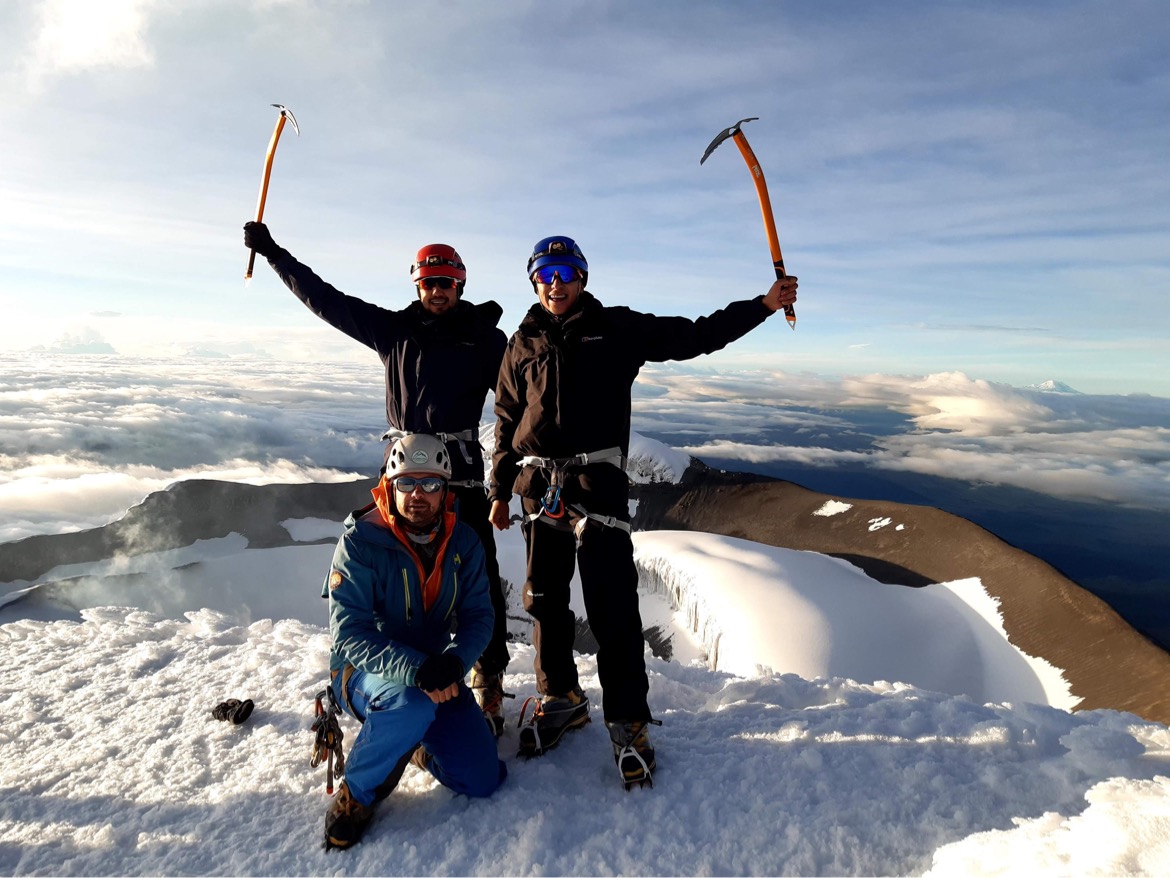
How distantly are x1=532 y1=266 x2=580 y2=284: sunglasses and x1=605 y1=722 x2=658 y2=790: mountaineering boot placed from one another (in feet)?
11.0

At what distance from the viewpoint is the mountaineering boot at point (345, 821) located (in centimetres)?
390

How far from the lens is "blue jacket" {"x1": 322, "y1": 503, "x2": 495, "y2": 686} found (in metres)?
3.91

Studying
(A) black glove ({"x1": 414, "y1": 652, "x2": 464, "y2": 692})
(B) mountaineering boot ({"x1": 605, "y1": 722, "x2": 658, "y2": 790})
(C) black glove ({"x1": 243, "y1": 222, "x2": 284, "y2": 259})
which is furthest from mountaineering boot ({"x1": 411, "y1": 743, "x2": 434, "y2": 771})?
(C) black glove ({"x1": 243, "y1": 222, "x2": 284, "y2": 259})

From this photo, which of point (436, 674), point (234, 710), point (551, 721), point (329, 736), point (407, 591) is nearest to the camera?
point (436, 674)

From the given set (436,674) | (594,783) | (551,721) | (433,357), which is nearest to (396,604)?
(436,674)

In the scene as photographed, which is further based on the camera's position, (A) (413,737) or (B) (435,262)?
(B) (435,262)

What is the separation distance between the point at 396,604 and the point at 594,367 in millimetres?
2207

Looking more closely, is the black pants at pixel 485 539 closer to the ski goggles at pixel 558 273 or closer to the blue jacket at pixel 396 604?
the blue jacket at pixel 396 604

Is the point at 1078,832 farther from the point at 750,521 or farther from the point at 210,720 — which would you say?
the point at 750,521

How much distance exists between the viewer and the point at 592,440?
185 inches

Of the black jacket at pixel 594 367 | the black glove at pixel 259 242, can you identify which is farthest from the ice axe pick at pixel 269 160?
the black jacket at pixel 594 367

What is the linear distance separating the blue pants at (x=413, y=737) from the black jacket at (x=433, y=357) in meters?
1.87

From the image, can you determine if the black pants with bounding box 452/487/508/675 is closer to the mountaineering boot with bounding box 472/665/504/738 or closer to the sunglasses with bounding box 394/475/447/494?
the mountaineering boot with bounding box 472/665/504/738

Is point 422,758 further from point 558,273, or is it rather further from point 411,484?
point 558,273
